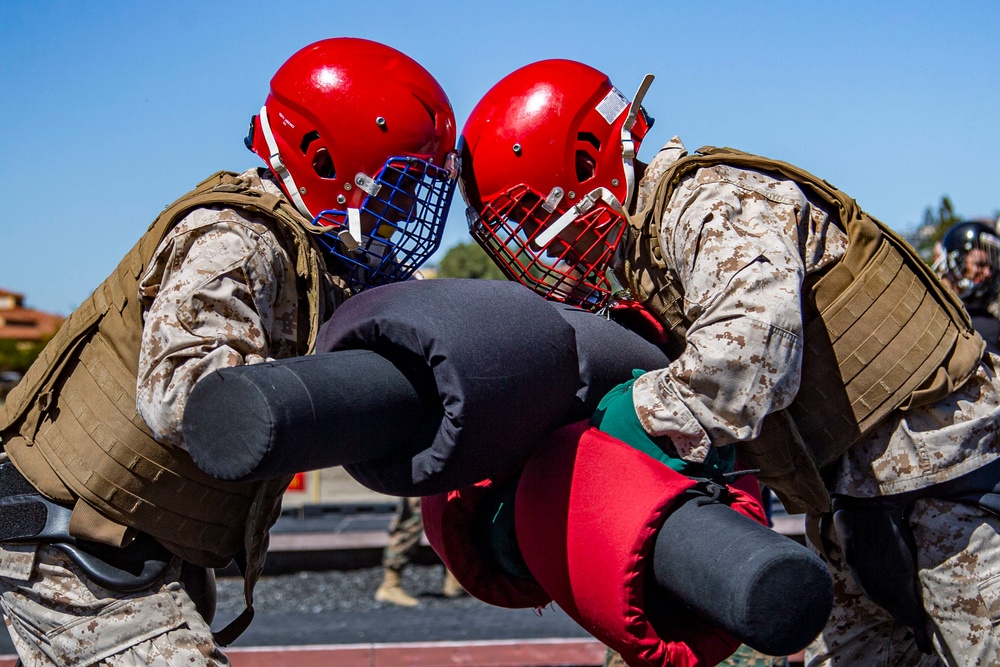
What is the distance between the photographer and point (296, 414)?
2182 mm

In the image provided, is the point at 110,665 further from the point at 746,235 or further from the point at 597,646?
the point at 597,646

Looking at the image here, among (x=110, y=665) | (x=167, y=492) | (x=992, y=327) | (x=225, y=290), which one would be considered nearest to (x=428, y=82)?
(x=225, y=290)

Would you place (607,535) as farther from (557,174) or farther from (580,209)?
(557,174)

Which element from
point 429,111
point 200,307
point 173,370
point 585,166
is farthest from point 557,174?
point 173,370

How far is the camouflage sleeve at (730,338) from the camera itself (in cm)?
252

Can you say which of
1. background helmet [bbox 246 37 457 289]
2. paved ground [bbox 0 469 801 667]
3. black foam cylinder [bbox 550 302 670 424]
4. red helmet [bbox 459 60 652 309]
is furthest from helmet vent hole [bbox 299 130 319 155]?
paved ground [bbox 0 469 801 667]

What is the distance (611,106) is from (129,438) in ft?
5.80

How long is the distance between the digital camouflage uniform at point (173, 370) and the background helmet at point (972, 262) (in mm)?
5509

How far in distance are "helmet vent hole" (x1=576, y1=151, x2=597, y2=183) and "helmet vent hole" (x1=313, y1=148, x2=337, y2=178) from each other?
76 centimetres

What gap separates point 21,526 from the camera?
9.71 feet

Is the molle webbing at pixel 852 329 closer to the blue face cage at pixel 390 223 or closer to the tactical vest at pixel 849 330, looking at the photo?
the tactical vest at pixel 849 330

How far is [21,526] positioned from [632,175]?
209 cm

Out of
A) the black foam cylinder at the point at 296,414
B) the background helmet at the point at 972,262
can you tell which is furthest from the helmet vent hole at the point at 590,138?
the background helmet at the point at 972,262

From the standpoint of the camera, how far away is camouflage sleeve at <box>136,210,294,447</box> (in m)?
2.55
